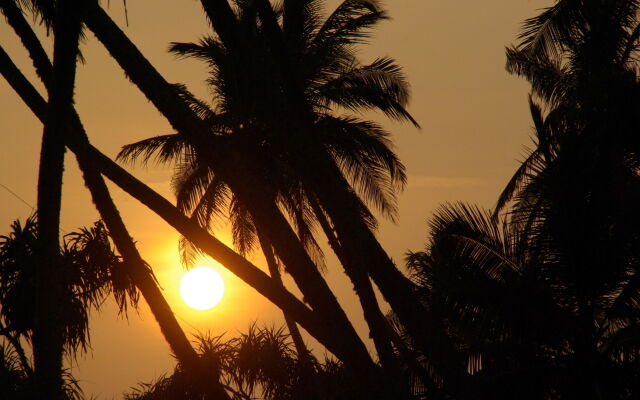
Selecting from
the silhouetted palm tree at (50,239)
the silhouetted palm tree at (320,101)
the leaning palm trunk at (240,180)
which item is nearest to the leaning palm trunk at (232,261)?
the leaning palm trunk at (240,180)

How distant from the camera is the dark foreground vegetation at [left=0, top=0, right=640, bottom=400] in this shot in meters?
7.99

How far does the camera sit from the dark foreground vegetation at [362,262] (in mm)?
7988

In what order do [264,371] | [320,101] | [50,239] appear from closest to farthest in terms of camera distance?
[50,239] < [264,371] < [320,101]

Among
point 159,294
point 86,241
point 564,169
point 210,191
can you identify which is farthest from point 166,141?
point 564,169

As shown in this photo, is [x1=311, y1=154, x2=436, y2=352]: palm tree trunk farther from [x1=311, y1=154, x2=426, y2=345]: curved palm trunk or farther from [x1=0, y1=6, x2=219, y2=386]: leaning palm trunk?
[x1=0, y1=6, x2=219, y2=386]: leaning palm trunk

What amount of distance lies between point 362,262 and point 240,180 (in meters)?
1.87

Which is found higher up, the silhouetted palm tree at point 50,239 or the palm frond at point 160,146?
the palm frond at point 160,146

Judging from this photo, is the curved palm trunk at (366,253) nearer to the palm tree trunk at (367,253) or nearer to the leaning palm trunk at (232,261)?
the palm tree trunk at (367,253)

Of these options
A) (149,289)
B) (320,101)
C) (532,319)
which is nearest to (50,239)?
(149,289)

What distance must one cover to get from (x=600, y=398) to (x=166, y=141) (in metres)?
15.4

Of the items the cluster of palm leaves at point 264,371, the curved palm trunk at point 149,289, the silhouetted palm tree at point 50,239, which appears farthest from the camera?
the cluster of palm leaves at point 264,371

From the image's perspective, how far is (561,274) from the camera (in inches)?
425

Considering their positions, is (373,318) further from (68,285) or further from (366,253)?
(68,285)

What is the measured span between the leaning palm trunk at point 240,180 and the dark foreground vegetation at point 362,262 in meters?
0.02
